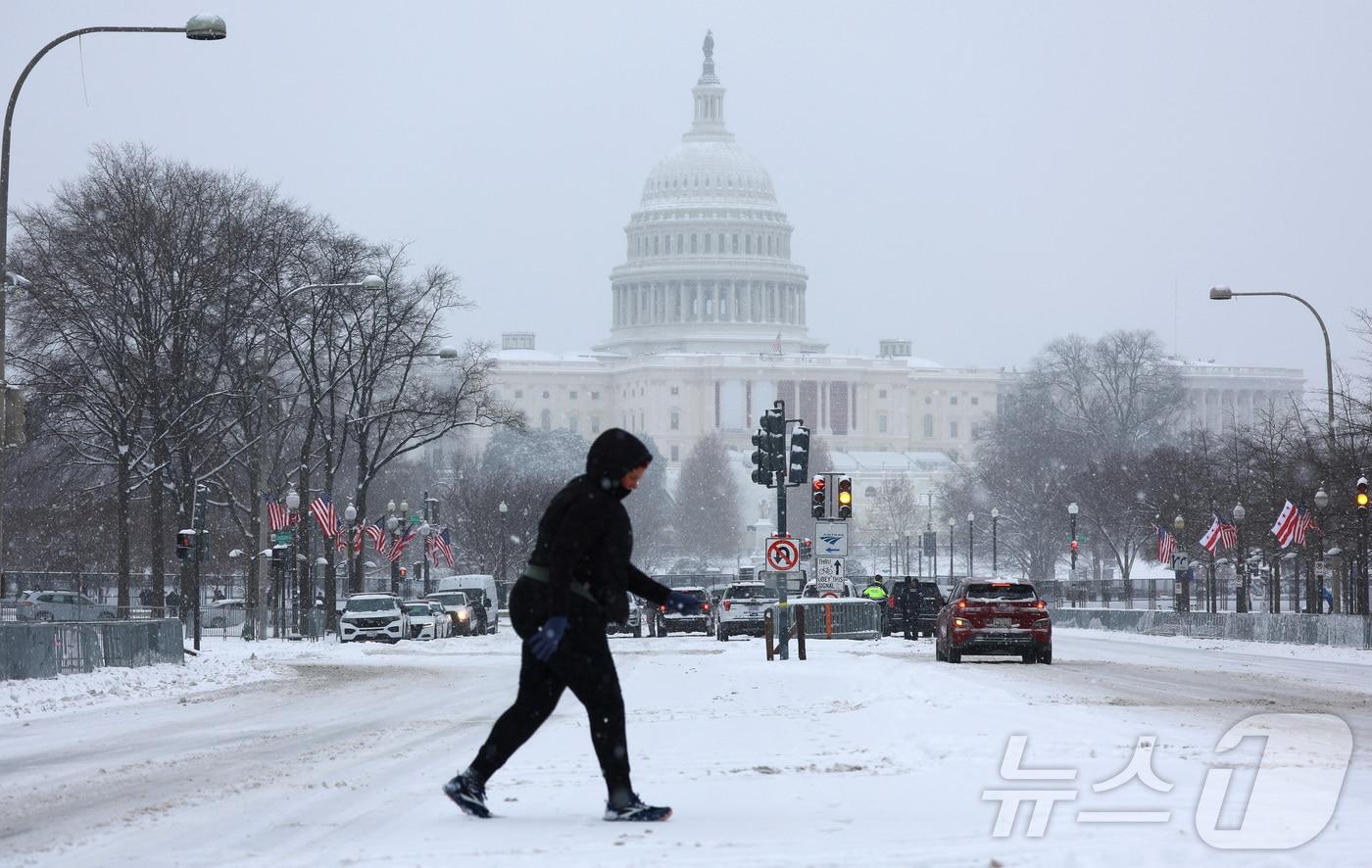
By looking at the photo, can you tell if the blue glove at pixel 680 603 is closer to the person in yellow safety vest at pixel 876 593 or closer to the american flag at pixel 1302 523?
the american flag at pixel 1302 523

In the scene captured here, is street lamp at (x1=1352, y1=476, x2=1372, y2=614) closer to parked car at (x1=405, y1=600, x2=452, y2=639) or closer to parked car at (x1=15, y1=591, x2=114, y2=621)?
parked car at (x1=405, y1=600, x2=452, y2=639)

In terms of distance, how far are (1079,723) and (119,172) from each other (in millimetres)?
41747

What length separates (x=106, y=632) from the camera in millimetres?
31547

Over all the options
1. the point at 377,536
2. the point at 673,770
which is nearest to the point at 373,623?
the point at 377,536

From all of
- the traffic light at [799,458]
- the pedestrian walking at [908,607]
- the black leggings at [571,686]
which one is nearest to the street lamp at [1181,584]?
the pedestrian walking at [908,607]

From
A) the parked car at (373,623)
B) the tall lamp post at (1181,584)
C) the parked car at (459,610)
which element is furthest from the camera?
the tall lamp post at (1181,584)

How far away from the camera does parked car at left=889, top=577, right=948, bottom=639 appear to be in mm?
54844

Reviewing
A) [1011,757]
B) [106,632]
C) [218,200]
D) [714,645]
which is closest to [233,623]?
[218,200]

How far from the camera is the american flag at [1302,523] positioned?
A: 50.9 meters

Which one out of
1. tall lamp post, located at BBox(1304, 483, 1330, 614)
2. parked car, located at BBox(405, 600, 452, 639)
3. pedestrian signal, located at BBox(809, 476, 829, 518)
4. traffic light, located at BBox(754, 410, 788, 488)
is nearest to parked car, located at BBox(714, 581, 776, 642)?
parked car, located at BBox(405, 600, 452, 639)

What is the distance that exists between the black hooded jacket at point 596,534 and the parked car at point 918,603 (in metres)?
43.5

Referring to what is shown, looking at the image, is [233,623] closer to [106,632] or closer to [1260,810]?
[106,632]

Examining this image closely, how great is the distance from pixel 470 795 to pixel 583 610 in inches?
40.2

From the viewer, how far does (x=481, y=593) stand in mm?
74125
